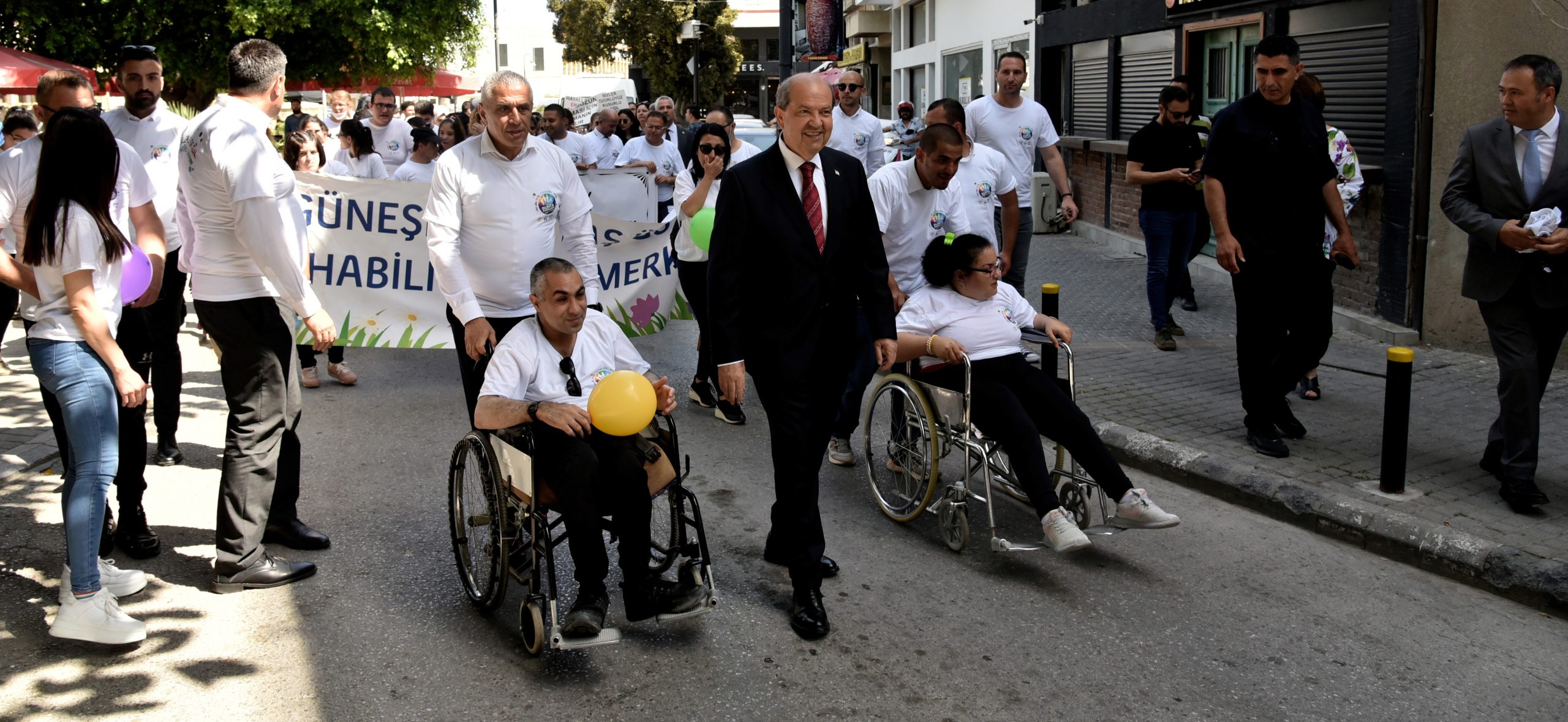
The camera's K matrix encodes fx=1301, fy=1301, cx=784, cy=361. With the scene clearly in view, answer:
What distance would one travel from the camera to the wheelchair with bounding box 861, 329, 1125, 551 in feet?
17.0

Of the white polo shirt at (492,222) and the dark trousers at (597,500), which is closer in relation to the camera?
the dark trousers at (597,500)

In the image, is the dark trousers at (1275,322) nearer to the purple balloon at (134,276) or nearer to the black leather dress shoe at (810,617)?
the black leather dress shoe at (810,617)

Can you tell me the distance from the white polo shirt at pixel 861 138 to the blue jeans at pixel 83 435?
22.1 ft

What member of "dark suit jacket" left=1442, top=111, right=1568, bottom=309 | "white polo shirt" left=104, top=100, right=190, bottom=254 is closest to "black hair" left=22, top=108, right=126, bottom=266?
"white polo shirt" left=104, top=100, right=190, bottom=254

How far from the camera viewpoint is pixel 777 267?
176 inches

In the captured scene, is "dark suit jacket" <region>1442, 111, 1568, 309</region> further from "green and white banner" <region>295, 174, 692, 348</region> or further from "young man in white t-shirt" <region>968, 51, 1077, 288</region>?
"green and white banner" <region>295, 174, 692, 348</region>

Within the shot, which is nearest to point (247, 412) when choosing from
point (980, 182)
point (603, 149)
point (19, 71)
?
point (980, 182)

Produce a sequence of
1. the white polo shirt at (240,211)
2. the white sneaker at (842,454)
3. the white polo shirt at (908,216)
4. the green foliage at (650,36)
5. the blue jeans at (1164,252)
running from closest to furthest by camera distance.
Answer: the white polo shirt at (240,211) < the white polo shirt at (908,216) < the white sneaker at (842,454) < the blue jeans at (1164,252) < the green foliage at (650,36)

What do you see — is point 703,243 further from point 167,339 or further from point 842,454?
point 167,339

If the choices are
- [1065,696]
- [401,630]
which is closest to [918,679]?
[1065,696]

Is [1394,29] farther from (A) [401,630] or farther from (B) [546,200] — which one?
(A) [401,630]

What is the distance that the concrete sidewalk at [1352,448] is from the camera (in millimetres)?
5184

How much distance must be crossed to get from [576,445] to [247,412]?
1.47 m

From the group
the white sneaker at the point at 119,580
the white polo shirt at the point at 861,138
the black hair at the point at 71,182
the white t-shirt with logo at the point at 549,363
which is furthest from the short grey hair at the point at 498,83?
the white polo shirt at the point at 861,138
